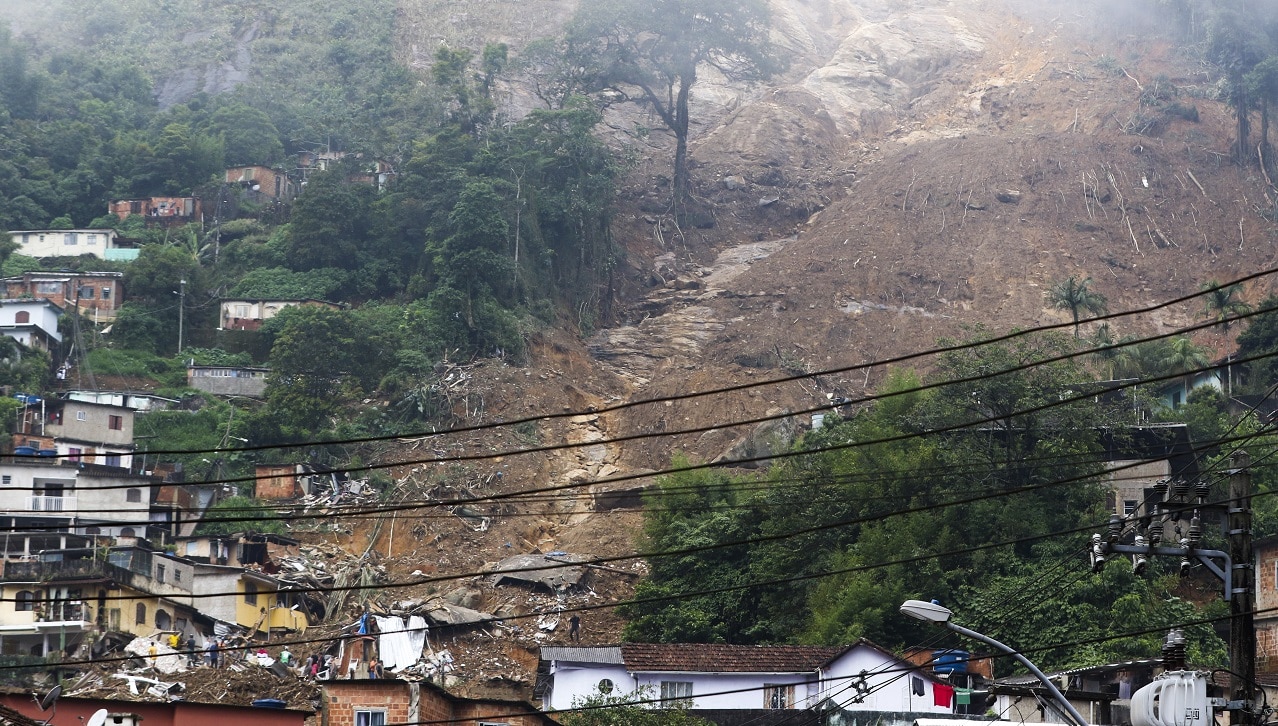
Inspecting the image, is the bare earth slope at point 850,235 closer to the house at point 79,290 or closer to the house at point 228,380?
the house at point 228,380

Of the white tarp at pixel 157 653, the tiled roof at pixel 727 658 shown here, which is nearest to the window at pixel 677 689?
the tiled roof at pixel 727 658

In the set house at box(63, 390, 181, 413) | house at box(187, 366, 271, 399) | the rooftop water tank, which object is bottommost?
the rooftop water tank

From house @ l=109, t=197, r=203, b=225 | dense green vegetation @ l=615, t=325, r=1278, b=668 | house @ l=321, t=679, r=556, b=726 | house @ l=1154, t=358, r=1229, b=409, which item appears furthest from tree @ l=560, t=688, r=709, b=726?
house @ l=109, t=197, r=203, b=225

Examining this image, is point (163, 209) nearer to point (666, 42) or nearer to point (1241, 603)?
point (666, 42)

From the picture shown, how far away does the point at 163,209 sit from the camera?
89.6 metres

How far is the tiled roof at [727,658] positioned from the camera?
42.9 metres

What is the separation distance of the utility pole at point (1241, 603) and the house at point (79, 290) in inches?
2642

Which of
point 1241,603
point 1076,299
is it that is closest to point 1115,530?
point 1241,603

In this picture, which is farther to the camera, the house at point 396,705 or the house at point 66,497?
the house at point 66,497

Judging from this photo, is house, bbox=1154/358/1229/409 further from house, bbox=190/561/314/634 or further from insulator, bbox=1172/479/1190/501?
insulator, bbox=1172/479/1190/501

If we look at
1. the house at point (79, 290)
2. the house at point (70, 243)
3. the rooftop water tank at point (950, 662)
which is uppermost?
the house at point (70, 243)

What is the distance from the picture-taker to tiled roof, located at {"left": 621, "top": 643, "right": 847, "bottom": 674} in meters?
42.9

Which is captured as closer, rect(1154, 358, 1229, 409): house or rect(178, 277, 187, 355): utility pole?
rect(1154, 358, 1229, 409): house

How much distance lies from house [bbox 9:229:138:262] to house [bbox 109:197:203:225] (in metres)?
3.68
